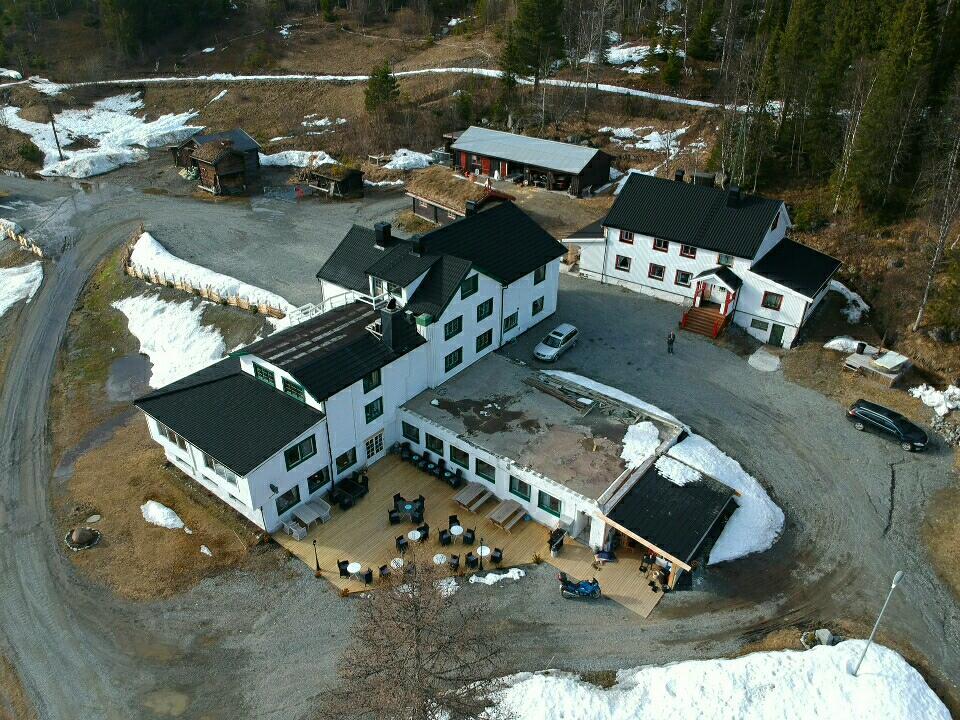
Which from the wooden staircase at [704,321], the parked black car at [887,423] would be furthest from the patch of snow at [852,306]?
Result: the parked black car at [887,423]

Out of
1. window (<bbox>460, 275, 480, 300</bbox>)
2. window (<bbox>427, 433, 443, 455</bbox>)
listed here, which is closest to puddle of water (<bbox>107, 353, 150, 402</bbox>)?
window (<bbox>427, 433, 443, 455</bbox>)

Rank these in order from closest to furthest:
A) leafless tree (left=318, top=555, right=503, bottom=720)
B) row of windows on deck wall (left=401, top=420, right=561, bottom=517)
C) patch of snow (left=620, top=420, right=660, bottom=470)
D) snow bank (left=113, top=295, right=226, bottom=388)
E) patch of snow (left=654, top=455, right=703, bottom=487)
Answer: leafless tree (left=318, top=555, right=503, bottom=720)
patch of snow (left=654, top=455, right=703, bottom=487)
row of windows on deck wall (left=401, top=420, right=561, bottom=517)
patch of snow (left=620, top=420, right=660, bottom=470)
snow bank (left=113, top=295, right=226, bottom=388)

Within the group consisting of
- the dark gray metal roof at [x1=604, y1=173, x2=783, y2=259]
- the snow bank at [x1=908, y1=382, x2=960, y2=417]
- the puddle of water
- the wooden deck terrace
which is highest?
the dark gray metal roof at [x1=604, y1=173, x2=783, y2=259]

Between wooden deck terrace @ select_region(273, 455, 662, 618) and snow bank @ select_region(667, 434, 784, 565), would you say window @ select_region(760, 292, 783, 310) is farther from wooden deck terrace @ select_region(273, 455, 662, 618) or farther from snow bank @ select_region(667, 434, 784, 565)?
wooden deck terrace @ select_region(273, 455, 662, 618)

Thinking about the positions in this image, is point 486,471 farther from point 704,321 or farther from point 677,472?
point 704,321

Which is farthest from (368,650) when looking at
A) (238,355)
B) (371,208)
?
(371,208)

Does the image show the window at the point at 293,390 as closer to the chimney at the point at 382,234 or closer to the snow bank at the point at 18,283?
the chimney at the point at 382,234

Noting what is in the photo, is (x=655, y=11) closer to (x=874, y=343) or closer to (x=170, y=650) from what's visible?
(x=874, y=343)
